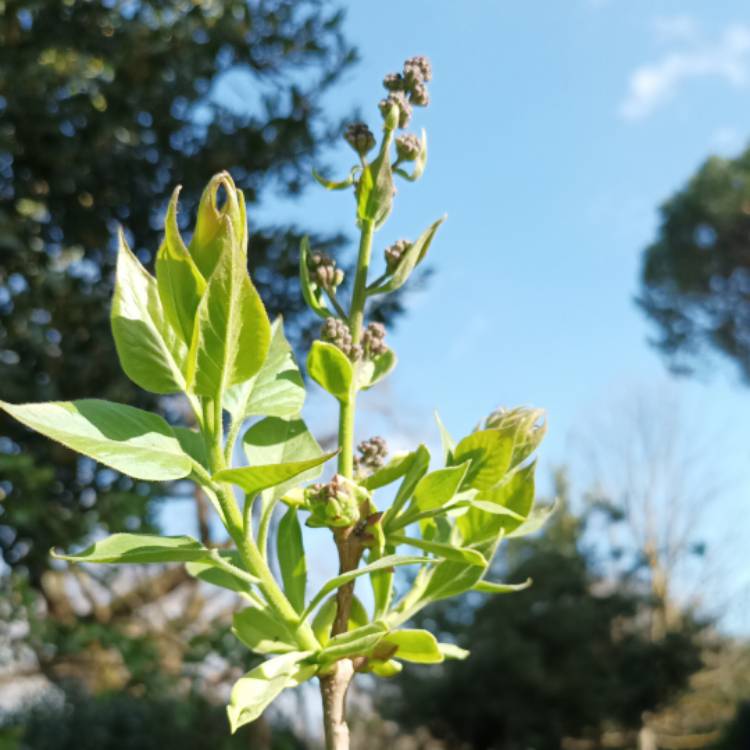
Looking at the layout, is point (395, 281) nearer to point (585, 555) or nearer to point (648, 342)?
point (585, 555)

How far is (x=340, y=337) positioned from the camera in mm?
493

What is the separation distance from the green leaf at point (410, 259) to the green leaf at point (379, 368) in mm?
44

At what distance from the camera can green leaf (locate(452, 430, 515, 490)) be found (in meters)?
0.48

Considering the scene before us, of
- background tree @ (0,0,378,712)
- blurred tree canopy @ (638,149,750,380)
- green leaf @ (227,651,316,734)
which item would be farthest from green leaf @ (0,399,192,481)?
blurred tree canopy @ (638,149,750,380)

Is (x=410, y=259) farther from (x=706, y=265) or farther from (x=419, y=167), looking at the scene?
(x=706, y=265)

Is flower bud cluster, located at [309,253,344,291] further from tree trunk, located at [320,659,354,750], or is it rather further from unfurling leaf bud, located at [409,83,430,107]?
tree trunk, located at [320,659,354,750]

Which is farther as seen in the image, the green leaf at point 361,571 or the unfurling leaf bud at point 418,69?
the unfurling leaf bud at point 418,69

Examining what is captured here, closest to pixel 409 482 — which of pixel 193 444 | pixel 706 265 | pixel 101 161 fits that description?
pixel 193 444

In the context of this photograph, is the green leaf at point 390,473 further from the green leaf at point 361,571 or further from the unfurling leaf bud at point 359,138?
the unfurling leaf bud at point 359,138

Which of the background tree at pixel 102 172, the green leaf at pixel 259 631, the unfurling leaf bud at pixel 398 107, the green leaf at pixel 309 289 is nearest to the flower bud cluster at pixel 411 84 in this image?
the unfurling leaf bud at pixel 398 107

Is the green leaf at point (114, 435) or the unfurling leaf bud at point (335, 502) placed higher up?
the green leaf at point (114, 435)

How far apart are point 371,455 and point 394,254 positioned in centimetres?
12

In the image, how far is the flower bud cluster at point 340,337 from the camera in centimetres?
49

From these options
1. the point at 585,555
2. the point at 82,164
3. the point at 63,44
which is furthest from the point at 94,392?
the point at 585,555
